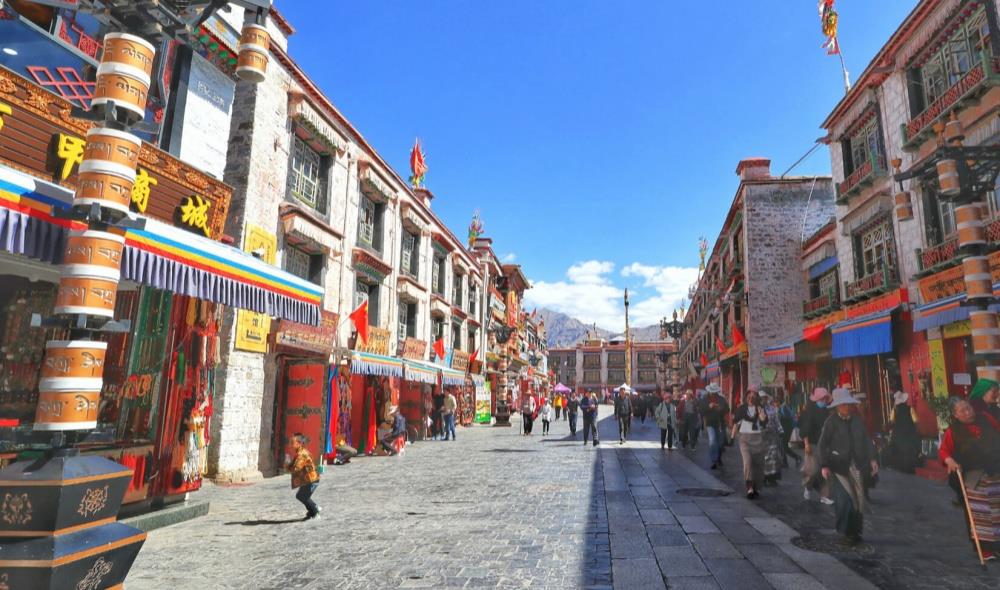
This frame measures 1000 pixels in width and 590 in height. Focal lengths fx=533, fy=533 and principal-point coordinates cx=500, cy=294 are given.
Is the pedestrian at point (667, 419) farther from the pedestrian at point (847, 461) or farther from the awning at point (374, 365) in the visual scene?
the pedestrian at point (847, 461)

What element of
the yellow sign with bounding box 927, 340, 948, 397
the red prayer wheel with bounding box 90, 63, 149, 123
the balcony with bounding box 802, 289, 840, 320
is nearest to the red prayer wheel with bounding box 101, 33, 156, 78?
the red prayer wheel with bounding box 90, 63, 149, 123

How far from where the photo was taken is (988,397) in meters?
7.02

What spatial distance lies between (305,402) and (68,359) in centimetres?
939

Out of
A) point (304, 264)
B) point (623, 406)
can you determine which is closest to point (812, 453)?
point (623, 406)

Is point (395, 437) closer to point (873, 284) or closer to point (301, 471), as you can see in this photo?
point (301, 471)

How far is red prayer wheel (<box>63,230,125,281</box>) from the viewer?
3.40m

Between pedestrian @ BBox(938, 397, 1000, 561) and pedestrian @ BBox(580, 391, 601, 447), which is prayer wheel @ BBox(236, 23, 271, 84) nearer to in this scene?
pedestrian @ BBox(938, 397, 1000, 561)

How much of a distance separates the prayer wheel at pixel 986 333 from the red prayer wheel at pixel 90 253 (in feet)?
33.6

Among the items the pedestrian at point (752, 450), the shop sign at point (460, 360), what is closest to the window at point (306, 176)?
the pedestrian at point (752, 450)

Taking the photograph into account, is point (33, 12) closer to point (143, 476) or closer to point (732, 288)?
point (143, 476)

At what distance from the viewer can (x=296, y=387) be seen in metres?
12.4

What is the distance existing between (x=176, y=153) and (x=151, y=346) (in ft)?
10.9

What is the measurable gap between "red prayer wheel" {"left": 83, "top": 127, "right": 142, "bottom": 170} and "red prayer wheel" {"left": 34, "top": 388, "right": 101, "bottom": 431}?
153 centimetres

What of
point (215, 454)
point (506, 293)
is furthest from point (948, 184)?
point (506, 293)
